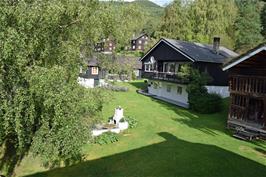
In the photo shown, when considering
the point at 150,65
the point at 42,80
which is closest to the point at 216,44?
the point at 150,65

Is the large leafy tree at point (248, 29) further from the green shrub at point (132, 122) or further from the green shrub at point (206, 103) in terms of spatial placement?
the green shrub at point (132, 122)

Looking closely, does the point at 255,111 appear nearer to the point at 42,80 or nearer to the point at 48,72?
the point at 48,72

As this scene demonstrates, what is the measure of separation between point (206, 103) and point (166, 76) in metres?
8.75

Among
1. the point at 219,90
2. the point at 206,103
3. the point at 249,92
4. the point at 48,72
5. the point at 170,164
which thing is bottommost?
the point at 170,164

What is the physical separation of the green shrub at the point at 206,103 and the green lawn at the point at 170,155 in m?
3.95

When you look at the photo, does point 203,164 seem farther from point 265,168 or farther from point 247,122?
point 247,122

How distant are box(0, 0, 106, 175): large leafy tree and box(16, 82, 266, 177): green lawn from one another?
3574mm

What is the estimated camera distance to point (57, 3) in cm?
1326

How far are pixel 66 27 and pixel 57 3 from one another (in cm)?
176

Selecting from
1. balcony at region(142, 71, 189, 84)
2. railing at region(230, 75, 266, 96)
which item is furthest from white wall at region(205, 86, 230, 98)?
railing at region(230, 75, 266, 96)

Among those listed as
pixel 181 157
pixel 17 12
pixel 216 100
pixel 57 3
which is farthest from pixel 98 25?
pixel 216 100

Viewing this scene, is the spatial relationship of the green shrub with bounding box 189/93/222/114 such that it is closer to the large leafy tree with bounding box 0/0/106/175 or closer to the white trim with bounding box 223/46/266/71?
the white trim with bounding box 223/46/266/71

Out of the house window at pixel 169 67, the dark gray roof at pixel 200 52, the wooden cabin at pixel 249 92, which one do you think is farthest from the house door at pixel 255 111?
the house window at pixel 169 67

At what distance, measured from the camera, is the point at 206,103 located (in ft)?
95.2
